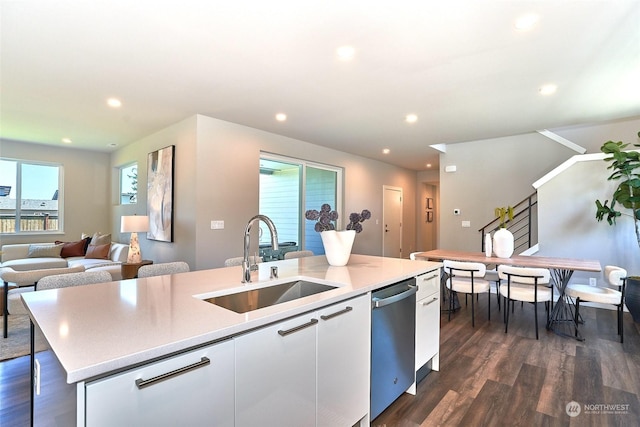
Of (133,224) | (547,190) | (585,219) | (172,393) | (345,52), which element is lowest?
(172,393)

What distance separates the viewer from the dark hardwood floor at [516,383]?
194 cm

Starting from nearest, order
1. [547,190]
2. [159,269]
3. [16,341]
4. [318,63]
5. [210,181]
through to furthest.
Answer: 1. [159,269]
2. [318,63]
3. [16,341]
4. [210,181]
5. [547,190]

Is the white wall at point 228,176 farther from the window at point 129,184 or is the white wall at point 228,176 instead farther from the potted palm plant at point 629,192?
the potted palm plant at point 629,192

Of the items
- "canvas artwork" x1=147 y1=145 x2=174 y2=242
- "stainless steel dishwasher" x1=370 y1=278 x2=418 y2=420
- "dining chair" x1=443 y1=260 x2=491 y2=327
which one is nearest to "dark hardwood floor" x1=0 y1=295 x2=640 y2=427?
"stainless steel dishwasher" x1=370 y1=278 x2=418 y2=420

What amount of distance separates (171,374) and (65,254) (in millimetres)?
6385

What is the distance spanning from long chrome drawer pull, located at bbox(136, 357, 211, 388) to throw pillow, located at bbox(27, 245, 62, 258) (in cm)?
624

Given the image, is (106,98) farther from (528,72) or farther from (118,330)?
(528,72)

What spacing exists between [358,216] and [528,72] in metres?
2.20

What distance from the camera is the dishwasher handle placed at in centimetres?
179

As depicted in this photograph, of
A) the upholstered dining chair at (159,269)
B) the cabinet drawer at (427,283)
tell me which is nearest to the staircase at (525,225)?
the cabinet drawer at (427,283)

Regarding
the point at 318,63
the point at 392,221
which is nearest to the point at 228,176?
the point at 318,63

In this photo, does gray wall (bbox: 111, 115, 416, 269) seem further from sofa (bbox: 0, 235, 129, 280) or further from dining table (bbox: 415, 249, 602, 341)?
dining table (bbox: 415, 249, 602, 341)

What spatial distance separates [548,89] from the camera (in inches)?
133

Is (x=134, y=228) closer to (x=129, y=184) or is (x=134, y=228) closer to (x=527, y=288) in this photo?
(x=129, y=184)
